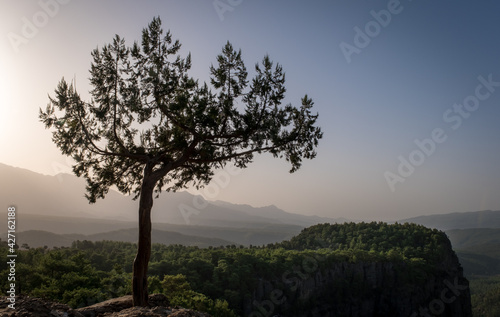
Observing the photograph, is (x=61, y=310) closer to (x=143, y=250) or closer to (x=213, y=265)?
(x=143, y=250)

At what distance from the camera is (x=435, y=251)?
3915 inches

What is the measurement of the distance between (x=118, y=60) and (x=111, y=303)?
9.25 metres

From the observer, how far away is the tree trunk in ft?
38.7

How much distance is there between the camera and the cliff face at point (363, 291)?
68.6 metres

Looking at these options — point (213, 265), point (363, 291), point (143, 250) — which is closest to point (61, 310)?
point (143, 250)

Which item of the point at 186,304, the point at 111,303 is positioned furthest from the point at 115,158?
the point at 186,304

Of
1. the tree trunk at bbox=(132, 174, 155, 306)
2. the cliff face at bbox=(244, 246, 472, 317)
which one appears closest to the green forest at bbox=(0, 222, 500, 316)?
the cliff face at bbox=(244, 246, 472, 317)

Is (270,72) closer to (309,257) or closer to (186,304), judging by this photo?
(186,304)

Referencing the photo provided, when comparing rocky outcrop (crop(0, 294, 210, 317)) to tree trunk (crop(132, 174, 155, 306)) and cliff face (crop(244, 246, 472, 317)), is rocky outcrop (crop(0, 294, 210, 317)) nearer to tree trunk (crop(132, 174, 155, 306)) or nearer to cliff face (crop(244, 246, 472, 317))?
tree trunk (crop(132, 174, 155, 306))

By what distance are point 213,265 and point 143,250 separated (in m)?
57.7

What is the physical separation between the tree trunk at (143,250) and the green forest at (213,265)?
7.81 metres

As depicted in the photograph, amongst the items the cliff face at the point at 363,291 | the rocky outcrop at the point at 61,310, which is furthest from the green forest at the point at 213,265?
the rocky outcrop at the point at 61,310

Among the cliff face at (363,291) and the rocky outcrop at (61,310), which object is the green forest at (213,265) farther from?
the rocky outcrop at (61,310)

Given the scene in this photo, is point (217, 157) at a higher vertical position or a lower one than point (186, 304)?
higher
